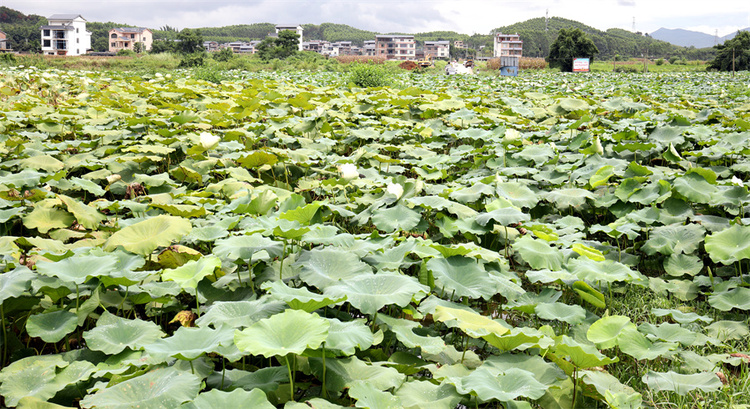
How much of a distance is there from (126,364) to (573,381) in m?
1.28

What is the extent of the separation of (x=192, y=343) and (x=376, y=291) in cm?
55

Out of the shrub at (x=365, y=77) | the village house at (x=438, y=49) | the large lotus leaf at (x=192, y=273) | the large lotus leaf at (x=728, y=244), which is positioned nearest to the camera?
the large lotus leaf at (x=192, y=273)

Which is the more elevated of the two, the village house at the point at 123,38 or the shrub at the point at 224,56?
the village house at the point at 123,38

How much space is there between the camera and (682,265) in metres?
2.39

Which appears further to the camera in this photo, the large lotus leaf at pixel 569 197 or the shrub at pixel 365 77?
the shrub at pixel 365 77

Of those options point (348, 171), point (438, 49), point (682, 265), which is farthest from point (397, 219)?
point (438, 49)

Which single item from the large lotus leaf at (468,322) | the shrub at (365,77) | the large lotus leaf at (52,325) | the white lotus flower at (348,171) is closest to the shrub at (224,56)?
the shrub at (365,77)

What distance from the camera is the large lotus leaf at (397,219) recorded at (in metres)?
2.31

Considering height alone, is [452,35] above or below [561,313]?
above

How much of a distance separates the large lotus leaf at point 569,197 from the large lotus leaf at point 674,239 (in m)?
0.42

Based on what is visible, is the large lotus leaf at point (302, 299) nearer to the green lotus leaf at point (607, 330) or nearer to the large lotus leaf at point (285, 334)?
the large lotus leaf at point (285, 334)

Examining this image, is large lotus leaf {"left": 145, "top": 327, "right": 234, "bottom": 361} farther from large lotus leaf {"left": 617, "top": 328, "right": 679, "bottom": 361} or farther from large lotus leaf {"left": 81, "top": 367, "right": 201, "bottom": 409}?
large lotus leaf {"left": 617, "top": 328, "right": 679, "bottom": 361}

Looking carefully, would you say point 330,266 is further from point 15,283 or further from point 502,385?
point 15,283

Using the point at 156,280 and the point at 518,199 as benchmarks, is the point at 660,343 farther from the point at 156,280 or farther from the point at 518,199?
the point at 156,280
